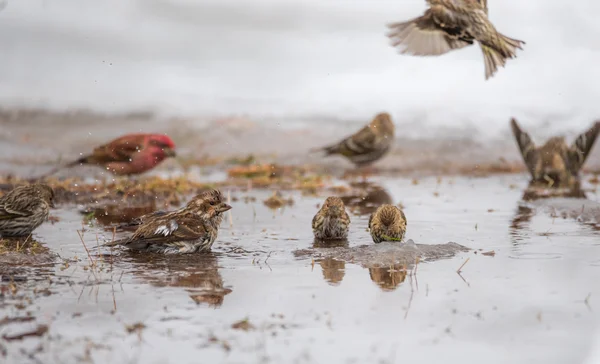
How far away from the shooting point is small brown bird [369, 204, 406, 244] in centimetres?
808

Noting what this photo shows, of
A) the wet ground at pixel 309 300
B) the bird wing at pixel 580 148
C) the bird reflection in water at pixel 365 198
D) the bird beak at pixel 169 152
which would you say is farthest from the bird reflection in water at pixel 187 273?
the bird wing at pixel 580 148

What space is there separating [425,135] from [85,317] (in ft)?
47.3

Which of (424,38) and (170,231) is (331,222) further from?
(424,38)

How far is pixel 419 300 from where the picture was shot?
227 inches

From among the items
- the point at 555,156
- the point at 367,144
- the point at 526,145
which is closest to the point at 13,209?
the point at 367,144

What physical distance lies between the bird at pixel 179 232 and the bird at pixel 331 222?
1056mm

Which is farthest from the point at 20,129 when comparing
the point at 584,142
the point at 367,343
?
the point at 367,343

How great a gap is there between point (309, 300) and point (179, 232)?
2.14 metres

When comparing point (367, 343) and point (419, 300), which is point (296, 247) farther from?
point (367, 343)

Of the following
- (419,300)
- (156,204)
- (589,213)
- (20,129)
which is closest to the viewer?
(419,300)

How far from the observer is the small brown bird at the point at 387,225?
8.08 m

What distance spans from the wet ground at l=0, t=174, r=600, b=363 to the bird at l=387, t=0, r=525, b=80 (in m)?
1.76

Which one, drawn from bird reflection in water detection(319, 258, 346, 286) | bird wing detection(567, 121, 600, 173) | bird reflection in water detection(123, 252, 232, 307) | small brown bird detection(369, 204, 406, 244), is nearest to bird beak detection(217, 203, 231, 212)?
bird reflection in water detection(123, 252, 232, 307)

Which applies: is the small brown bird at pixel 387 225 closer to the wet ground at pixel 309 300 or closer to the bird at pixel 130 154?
the wet ground at pixel 309 300
